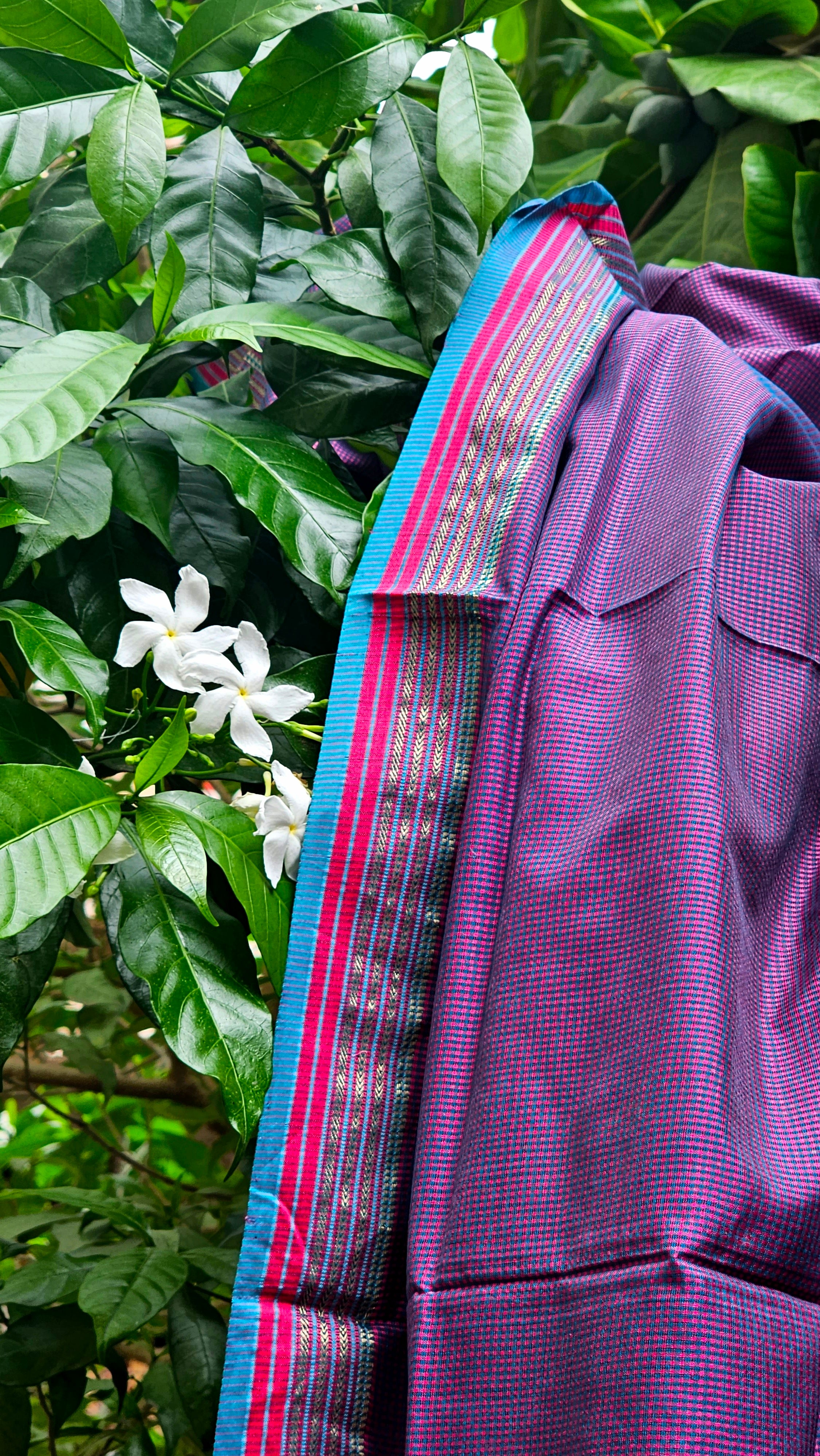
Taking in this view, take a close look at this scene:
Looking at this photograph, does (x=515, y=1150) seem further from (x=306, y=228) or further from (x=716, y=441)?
(x=306, y=228)

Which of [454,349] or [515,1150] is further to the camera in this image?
[454,349]

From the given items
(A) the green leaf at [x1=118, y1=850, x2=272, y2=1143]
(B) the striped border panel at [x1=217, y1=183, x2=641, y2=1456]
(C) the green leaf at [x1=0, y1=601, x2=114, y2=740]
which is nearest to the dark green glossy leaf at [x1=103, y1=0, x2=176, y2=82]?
(B) the striped border panel at [x1=217, y1=183, x2=641, y2=1456]

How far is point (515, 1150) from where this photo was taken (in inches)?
17.2

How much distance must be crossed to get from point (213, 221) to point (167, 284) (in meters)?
0.08

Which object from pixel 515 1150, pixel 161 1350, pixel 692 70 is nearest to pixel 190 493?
pixel 515 1150

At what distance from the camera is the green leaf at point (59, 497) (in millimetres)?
504

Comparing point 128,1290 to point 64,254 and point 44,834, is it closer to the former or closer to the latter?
point 44,834

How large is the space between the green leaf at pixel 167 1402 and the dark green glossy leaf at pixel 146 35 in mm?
704

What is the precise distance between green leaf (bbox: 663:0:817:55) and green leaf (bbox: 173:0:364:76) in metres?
0.51

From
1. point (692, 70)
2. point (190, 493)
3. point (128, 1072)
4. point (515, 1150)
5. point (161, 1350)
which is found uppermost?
point (692, 70)

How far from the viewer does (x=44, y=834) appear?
1.42 feet

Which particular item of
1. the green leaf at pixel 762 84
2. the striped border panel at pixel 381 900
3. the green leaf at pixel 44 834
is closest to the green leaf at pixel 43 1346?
the striped border panel at pixel 381 900

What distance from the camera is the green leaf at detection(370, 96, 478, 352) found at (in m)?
0.65

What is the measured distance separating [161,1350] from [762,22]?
1.32 metres
